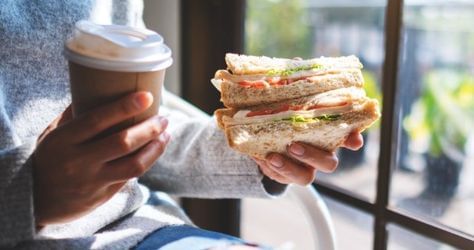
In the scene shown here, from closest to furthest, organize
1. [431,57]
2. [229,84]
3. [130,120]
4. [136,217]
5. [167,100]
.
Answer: [130,120], [229,84], [136,217], [167,100], [431,57]

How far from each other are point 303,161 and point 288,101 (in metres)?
0.12

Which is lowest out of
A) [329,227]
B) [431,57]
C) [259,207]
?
[259,207]

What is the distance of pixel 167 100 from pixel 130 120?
0.56 meters

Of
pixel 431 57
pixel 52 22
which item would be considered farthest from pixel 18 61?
pixel 431 57

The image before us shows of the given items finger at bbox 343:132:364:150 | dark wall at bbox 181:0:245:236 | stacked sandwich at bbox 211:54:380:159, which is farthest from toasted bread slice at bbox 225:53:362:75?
dark wall at bbox 181:0:245:236

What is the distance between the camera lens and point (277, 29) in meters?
1.66

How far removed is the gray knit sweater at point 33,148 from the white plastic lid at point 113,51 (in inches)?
6.0

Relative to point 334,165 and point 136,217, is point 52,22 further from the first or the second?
point 334,165

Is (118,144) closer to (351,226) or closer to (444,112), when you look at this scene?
(351,226)

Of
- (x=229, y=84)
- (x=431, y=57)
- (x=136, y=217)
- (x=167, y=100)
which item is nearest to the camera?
(x=229, y=84)

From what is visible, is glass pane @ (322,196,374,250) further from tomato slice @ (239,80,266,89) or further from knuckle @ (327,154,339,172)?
tomato slice @ (239,80,266,89)

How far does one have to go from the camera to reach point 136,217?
909 millimetres

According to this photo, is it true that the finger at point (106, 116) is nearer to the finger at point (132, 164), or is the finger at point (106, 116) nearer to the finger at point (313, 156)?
the finger at point (132, 164)

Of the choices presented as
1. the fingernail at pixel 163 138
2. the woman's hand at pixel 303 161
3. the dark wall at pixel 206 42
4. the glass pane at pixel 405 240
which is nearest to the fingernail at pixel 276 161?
the woman's hand at pixel 303 161
